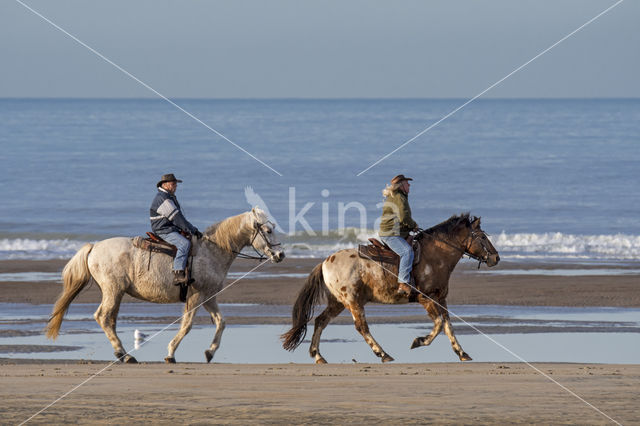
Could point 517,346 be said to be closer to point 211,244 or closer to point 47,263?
Result: point 211,244

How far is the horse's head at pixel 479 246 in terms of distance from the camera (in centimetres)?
1438

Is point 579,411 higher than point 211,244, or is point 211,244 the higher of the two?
point 211,244

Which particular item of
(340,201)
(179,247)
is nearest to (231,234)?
(179,247)

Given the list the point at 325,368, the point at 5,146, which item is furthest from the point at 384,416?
the point at 5,146

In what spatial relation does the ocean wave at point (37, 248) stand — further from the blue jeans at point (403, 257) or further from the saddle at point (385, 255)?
the blue jeans at point (403, 257)

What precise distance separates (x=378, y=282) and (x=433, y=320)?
0.87 m

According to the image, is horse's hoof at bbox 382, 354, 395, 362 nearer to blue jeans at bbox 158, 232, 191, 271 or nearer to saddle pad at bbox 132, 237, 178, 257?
blue jeans at bbox 158, 232, 191, 271

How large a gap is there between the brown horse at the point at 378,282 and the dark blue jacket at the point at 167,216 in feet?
6.20

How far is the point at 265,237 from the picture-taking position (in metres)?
13.7

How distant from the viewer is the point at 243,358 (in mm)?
14031

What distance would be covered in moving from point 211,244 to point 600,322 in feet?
23.9

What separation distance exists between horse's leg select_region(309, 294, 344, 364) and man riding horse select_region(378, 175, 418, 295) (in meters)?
0.92

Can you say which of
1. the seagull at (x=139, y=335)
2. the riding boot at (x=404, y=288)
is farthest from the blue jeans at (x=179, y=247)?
the riding boot at (x=404, y=288)

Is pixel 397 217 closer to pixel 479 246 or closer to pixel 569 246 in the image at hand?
pixel 479 246
